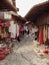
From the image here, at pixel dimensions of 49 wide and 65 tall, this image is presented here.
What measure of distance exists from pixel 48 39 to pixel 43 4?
389 cm

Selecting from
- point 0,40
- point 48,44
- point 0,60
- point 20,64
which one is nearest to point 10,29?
point 0,40

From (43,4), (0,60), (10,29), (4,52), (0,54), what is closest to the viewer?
(43,4)

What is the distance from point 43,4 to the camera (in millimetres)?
8781

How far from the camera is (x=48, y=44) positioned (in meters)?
12.7

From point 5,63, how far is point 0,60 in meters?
0.91

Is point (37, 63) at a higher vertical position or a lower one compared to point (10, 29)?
lower

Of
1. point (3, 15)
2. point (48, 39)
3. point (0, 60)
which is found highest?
point (3, 15)

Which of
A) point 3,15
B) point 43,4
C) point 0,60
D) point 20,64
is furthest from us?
point 3,15

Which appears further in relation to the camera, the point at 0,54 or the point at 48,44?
the point at 48,44

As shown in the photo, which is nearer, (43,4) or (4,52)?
(43,4)

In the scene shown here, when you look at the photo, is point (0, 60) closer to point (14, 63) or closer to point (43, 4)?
point (14, 63)

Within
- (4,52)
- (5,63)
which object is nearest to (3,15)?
(4,52)

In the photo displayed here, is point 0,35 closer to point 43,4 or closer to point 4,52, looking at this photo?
point 4,52

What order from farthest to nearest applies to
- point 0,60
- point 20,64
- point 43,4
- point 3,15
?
point 3,15
point 0,60
point 20,64
point 43,4
